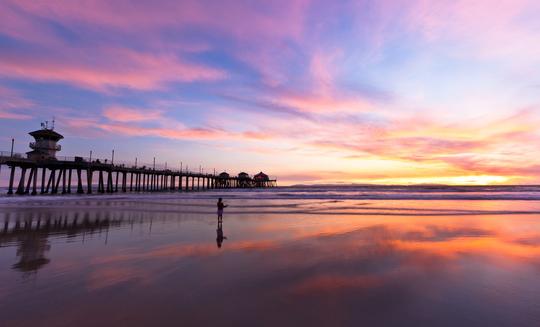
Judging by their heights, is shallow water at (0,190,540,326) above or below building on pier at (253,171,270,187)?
below

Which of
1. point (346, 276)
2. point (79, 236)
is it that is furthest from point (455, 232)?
point (79, 236)

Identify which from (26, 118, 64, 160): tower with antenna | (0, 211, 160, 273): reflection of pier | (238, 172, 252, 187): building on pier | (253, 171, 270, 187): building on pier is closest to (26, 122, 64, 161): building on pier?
(26, 118, 64, 160): tower with antenna

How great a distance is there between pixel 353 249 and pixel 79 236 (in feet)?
34.4

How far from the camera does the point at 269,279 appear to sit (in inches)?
278

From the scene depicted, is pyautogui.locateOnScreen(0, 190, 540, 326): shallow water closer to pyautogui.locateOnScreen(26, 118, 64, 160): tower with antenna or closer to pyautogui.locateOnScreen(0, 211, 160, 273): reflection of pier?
pyautogui.locateOnScreen(0, 211, 160, 273): reflection of pier

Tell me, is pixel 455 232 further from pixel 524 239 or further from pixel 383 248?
pixel 383 248

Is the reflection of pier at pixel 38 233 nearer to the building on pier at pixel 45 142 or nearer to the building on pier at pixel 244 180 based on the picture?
the building on pier at pixel 45 142

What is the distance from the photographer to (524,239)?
1205cm

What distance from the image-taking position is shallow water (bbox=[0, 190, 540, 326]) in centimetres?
505

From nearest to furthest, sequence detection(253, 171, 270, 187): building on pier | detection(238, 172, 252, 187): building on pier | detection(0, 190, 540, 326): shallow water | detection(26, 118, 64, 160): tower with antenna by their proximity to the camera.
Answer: detection(0, 190, 540, 326): shallow water → detection(26, 118, 64, 160): tower with antenna → detection(238, 172, 252, 187): building on pier → detection(253, 171, 270, 187): building on pier

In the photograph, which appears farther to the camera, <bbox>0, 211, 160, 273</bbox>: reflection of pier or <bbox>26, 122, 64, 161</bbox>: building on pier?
<bbox>26, 122, 64, 161</bbox>: building on pier

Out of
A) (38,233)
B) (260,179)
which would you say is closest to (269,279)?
(38,233)

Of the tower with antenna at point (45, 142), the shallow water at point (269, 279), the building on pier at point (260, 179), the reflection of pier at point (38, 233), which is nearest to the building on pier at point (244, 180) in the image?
the building on pier at point (260, 179)

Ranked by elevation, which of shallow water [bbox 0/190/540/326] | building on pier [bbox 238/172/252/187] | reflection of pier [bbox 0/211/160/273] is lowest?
shallow water [bbox 0/190/540/326]
